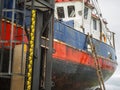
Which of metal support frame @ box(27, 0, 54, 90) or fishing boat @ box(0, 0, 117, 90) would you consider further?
fishing boat @ box(0, 0, 117, 90)

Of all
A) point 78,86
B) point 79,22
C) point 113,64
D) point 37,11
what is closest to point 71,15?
point 79,22

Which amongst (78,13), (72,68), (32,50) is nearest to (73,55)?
(72,68)

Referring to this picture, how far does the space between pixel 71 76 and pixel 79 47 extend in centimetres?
109

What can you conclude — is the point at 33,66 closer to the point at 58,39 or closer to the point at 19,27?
the point at 19,27

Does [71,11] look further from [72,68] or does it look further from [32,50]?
[32,50]

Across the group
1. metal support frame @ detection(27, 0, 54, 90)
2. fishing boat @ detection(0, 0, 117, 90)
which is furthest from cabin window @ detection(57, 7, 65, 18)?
metal support frame @ detection(27, 0, 54, 90)

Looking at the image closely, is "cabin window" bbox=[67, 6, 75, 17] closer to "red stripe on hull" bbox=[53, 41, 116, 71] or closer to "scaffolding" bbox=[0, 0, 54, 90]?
"red stripe on hull" bbox=[53, 41, 116, 71]

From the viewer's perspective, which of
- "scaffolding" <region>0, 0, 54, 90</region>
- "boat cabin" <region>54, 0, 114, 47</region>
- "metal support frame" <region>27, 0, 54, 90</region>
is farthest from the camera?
"boat cabin" <region>54, 0, 114, 47</region>

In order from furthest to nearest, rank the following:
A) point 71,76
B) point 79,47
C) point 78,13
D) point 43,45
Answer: point 78,13, point 79,47, point 71,76, point 43,45

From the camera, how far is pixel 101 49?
14.0 metres

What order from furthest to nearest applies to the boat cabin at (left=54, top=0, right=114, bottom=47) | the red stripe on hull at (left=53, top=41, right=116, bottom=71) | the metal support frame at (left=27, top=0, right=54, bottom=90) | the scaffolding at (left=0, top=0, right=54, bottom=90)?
the boat cabin at (left=54, top=0, right=114, bottom=47) → the red stripe on hull at (left=53, top=41, right=116, bottom=71) → the metal support frame at (left=27, top=0, right=54, bottom=90) → the scaffolding at (left=0, top=0, right=54, bottom=90)

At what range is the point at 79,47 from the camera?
12.2 meters

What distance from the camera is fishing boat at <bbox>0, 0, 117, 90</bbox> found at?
10930 millimetres

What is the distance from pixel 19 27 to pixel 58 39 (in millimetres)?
2918
